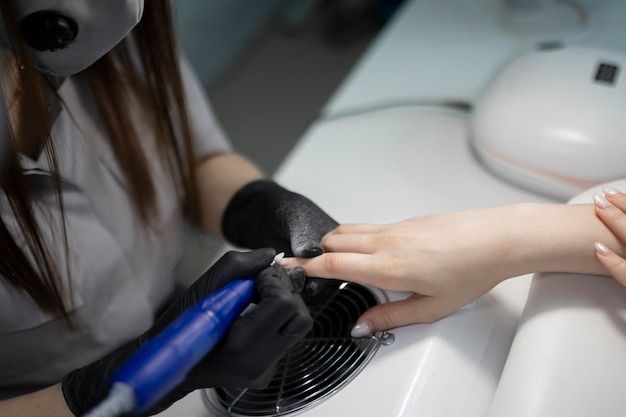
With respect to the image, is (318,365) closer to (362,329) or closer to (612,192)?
(362,329)

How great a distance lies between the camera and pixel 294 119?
142 centimetres

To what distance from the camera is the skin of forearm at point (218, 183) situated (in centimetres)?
76

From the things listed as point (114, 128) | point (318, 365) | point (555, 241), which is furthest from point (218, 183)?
point (555, 241)

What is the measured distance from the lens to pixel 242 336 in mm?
438

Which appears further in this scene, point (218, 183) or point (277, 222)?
point (218, 183)

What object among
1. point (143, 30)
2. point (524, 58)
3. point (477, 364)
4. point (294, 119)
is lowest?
point (294, 119)

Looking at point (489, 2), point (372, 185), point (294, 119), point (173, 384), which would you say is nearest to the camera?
point (173, 384)

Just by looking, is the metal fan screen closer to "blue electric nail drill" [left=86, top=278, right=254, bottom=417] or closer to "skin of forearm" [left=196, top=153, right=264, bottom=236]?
"blue electric nail drill" [left=86, top=278, right=254, bottom=417]

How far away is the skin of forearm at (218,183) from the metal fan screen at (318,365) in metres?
0.24

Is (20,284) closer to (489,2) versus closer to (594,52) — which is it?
(594,52)

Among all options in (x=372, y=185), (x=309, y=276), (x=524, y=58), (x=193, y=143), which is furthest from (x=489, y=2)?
(x=309, y=276)

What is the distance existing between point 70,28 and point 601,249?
0.49 m

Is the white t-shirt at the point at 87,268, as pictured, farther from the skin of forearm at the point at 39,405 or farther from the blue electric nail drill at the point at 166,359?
the blue electric nail drill at the point at 166,359

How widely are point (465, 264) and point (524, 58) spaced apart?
0.38 m
